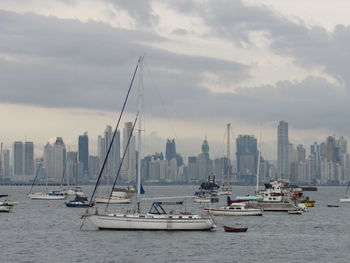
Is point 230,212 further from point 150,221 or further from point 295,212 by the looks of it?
point 150,221

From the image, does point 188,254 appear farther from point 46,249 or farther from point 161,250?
point 46,249

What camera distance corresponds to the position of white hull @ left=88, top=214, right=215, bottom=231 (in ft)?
276

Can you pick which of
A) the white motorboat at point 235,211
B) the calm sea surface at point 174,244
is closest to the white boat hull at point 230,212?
the white motorboat at point 235,211

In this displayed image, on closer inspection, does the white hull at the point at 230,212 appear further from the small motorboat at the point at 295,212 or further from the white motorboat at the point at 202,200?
the white motorboat at the point at 202,200

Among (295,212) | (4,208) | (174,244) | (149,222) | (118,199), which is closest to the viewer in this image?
(174,244)

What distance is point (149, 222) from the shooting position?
84.2 m

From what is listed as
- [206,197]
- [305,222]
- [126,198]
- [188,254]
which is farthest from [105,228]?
[206,197]

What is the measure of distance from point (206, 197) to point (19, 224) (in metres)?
89.6

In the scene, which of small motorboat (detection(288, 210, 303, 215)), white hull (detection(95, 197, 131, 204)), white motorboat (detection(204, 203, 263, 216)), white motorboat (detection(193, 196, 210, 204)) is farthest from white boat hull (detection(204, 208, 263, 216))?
white motorboat (detection(193, 196, 210, 204))

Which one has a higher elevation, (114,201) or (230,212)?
(114,201)

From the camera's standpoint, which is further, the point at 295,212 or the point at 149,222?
the point at 295,212

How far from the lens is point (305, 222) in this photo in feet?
372

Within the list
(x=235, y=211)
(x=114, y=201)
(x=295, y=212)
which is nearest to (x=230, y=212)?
(x=235, y=211)

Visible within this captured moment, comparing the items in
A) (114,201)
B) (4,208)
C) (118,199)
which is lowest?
(4,208)
